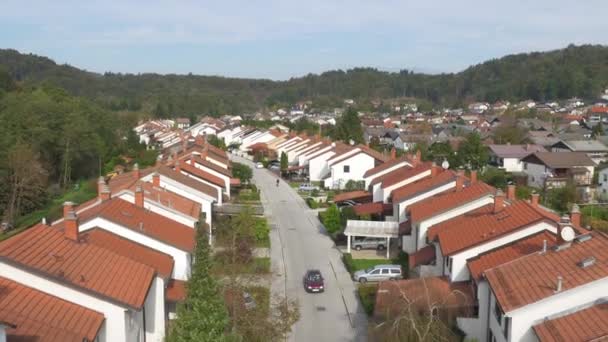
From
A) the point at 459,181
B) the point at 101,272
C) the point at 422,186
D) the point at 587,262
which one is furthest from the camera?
the point at 422,186

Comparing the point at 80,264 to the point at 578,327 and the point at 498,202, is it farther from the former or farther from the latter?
the point at 498,202

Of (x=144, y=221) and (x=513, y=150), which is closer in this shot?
(x=144, y=221)

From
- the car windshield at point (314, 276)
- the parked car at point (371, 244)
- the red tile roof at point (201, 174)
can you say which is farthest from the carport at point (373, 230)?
the red tile roof at point (201, 174)

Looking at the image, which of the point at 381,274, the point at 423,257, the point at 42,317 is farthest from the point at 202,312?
the point at 381,274

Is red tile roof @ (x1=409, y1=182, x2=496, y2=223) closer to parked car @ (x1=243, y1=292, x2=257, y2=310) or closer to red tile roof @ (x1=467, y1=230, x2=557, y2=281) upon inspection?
red tile roof @ (x1=467, y1=230, x2=557, y2=281)

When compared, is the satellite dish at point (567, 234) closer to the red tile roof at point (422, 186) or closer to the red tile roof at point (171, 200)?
the red tile roof at point (422, 186)

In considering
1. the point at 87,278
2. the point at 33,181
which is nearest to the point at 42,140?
the point at 33,181
